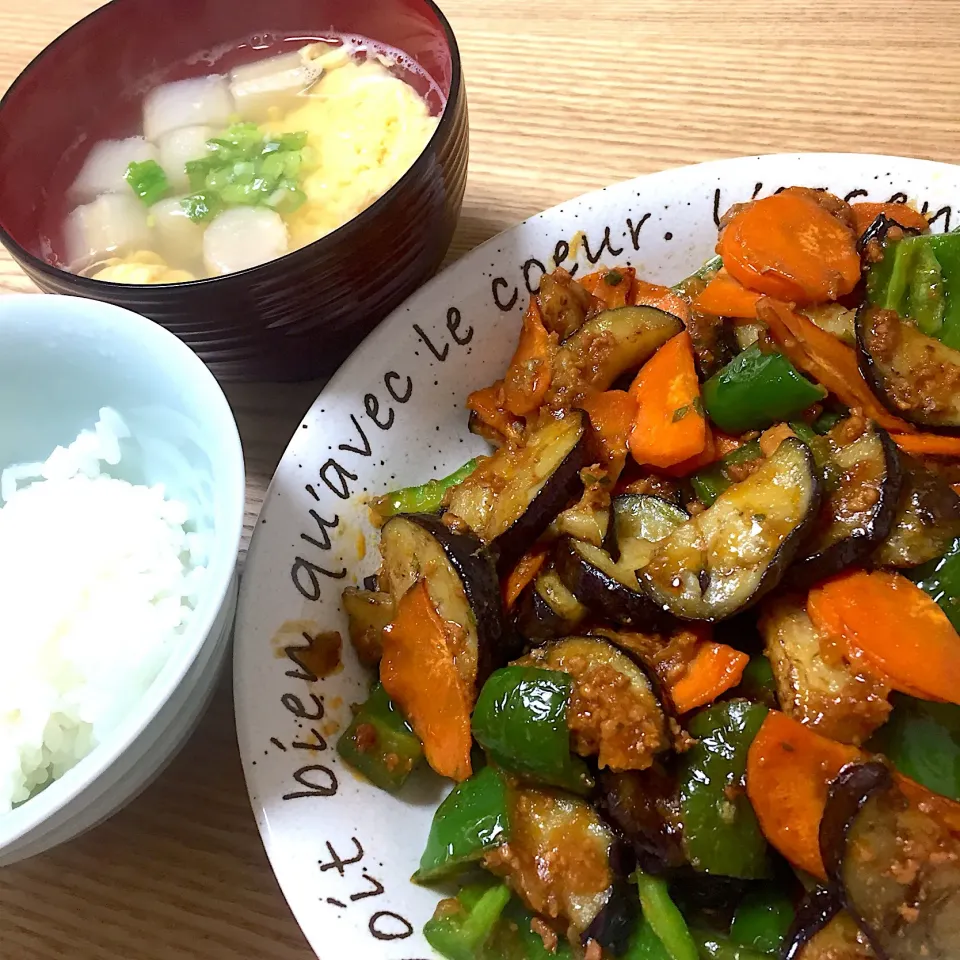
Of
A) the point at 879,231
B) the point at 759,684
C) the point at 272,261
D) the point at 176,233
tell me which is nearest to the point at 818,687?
the point at 759,684

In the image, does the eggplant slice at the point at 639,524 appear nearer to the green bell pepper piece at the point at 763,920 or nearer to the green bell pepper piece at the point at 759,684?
the green bell pepper piece at the point at 759,684

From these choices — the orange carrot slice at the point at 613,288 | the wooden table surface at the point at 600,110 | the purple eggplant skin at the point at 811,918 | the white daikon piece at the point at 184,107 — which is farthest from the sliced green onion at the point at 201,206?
the purple eggplant skin at the point at 811,918

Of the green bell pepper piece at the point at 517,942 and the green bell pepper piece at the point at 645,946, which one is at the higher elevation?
the green bell pepper piece at the point at 645,946

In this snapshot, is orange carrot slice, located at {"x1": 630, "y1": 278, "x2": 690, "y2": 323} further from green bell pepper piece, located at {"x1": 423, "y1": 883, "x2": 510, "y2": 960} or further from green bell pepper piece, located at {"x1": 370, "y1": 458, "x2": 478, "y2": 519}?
green bell pepper piece, located at {"x1": 423, "y1": 883, "x2": 510, "y2": 960}

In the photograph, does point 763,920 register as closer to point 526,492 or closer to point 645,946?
point 645,946

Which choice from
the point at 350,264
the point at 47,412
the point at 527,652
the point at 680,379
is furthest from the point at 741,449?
the point at 47,412

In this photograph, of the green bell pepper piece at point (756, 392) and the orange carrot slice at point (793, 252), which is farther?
the orange carrot slice at point (793, 252)

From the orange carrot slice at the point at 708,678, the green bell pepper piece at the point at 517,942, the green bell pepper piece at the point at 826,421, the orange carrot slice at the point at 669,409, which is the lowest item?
the green bell pepper piece at the point at 517,942
